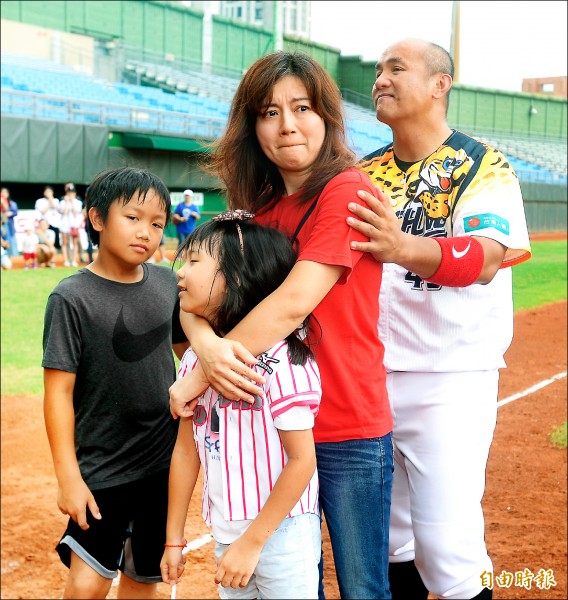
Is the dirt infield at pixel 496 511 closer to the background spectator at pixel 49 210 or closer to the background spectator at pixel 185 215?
the background spectator at pixel 185 215

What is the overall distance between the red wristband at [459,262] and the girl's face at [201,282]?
1.97ft

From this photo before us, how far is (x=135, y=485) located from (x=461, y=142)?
1.47 meters

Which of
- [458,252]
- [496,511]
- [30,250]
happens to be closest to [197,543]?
[496,511]

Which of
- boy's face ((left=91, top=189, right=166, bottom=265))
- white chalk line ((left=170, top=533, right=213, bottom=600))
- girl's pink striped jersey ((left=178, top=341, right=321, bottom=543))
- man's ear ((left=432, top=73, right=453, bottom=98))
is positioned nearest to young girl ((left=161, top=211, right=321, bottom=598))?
girl's pink striped jersey ((left=178, top=341, right=321, bottom=543))

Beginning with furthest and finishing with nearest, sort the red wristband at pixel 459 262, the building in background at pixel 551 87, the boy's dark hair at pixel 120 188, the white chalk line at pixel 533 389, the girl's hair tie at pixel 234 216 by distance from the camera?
the building in background at pixel 551 87, the white chalk line at pixel 533 389, the boy's dark hair at pixel 120 188, the red wristband at pixel 459 262, the girl's hair tie at pixel 234 216

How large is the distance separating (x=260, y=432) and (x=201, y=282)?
0.36 m

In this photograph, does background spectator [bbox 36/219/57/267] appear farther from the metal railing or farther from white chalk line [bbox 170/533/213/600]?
white chalk line [bbox 170/533/213/600]

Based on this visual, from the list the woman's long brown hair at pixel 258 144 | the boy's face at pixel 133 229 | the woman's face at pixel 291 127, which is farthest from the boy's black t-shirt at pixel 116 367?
the woman's face at pixel 291 127

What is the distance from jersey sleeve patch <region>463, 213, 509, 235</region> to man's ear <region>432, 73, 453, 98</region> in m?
0.47

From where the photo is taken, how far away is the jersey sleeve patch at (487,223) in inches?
81.4


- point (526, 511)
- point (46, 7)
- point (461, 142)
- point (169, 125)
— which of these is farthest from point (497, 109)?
point (461, 142)

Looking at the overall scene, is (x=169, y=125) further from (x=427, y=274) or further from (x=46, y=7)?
(x=427, y=274)

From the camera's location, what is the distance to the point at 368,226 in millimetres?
1775

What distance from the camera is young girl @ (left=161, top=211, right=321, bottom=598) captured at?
5.44ft
